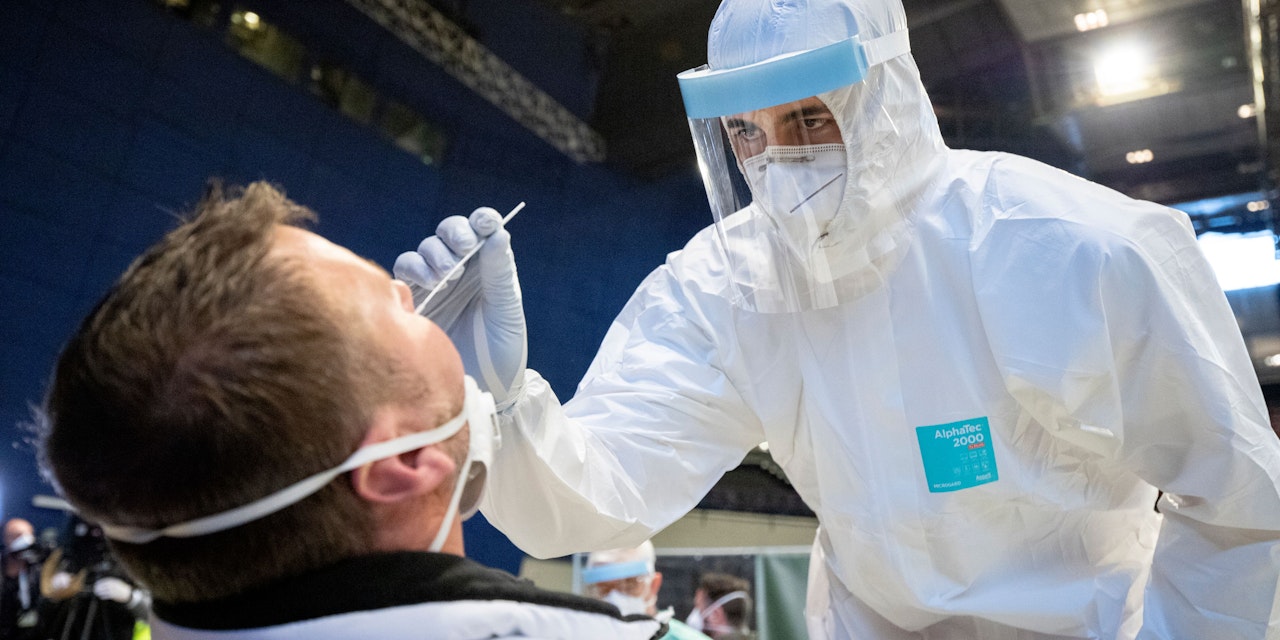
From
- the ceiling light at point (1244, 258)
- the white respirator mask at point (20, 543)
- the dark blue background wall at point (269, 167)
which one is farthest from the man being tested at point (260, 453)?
the ceiling light at point (1244, 258)

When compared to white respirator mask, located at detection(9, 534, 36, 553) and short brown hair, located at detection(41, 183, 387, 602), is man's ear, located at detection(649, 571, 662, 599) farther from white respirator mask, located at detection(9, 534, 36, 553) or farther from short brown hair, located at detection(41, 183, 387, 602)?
short brown hair, located at detection(41, 183, 387, 602)

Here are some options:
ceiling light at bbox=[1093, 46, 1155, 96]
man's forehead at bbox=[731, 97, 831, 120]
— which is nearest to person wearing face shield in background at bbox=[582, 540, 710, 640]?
man's forehead at bbox=[731, 97, 831, 120]

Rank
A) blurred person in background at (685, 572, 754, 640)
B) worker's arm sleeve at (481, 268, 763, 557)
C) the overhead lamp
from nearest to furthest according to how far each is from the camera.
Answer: worker's arm sleeve at (481, 268, 763, 557) < blurred person in background at (685, 572, 754, 640) < the overhead lamp

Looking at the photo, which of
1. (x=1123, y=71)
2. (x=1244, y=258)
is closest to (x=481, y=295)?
(x=1123, y=71)

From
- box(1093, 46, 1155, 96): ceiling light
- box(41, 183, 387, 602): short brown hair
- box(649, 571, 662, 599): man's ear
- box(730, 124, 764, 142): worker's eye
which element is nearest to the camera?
box(41, 183, 387, 602): short brown hair

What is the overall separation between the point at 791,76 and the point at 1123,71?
5.30 m

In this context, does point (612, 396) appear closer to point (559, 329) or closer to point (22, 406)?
point (22, 406)

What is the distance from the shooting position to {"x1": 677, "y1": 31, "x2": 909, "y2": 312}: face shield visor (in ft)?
4.79

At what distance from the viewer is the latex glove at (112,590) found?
4445 mm

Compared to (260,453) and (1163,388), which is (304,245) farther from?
(1163,388)

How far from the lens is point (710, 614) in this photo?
4523mm

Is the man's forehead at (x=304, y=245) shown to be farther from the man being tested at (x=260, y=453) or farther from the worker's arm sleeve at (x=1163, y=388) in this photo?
the worker's arm sleeve at (x=1163, y=388)

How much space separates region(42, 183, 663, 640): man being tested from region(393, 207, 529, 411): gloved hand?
1.22 ft

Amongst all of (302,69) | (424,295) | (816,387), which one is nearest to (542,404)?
(424,295)
